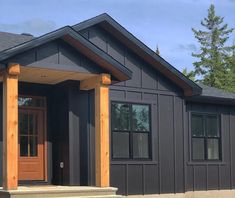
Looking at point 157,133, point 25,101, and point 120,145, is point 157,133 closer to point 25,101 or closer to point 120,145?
point 120,145

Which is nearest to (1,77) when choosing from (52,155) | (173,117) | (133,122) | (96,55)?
(96,55)

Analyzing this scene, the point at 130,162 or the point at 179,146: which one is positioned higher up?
the point at 179,146

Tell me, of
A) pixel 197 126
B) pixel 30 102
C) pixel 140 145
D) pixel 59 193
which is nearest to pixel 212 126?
pixel 197 126

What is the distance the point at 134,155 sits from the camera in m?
16.2

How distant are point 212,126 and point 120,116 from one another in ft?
13.8

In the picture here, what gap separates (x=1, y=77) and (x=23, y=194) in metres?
2.79

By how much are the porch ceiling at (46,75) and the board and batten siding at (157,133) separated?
6.48 feet

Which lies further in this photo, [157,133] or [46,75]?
[157,133]

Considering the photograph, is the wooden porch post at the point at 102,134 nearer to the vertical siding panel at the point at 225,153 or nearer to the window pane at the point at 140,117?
the window pane at the point at 140,117

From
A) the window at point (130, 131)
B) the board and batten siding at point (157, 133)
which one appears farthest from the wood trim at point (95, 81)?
the window at point (130, 131)

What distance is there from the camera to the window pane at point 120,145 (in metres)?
15.8

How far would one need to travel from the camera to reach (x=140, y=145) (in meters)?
16.4

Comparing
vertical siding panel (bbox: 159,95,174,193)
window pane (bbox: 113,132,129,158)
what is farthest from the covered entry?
vertical siding panel (bbox: 159,95,174,193)

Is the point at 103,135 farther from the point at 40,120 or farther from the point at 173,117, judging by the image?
the point at 173,117
